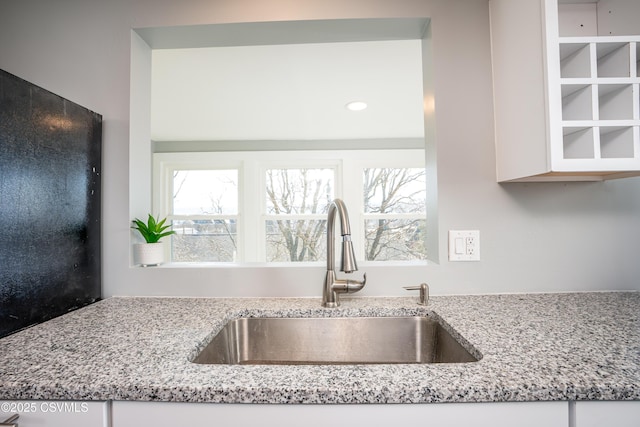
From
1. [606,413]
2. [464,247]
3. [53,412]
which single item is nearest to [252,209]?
[464,247]

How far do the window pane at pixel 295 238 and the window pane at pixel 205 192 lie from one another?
68cm

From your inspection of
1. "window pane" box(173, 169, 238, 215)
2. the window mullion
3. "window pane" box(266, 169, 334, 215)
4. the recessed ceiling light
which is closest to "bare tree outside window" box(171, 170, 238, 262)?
"window pane" box(173, 169, 238, 215)

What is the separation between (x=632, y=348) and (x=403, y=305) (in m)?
0.56

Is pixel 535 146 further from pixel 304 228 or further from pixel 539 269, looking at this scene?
pixel 304 228

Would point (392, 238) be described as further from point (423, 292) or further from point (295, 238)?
point (423, 292)

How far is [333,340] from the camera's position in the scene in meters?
1.04

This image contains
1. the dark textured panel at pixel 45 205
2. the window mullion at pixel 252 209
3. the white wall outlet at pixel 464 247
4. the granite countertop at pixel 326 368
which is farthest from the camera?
the window mullion at pixel 252 209

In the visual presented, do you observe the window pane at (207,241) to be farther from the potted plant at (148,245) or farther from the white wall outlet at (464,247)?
the white wall outlet at (464,247)

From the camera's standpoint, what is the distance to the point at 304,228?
4.49m

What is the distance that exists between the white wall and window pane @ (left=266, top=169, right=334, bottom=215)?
3241 millimetres

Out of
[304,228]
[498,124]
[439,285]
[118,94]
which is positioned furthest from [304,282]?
[304,228]

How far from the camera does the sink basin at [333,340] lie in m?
1.02

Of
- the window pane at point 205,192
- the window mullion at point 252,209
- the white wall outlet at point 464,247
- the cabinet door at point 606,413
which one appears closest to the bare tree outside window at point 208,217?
the window pane at point 205,192

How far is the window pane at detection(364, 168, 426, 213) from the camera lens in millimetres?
4453
